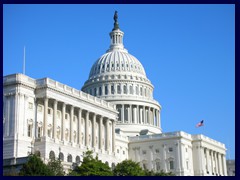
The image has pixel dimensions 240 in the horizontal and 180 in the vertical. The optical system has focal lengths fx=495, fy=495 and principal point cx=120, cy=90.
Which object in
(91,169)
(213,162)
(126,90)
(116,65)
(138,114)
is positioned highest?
(116,65)

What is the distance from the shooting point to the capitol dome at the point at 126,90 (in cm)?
15900

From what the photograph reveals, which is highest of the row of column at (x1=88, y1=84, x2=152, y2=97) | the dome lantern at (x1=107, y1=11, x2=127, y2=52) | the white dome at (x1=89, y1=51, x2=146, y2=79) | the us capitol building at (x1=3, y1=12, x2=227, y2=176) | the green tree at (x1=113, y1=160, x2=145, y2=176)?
the dome lantern at (x1=107, y1=11, x2=127, y2=52)

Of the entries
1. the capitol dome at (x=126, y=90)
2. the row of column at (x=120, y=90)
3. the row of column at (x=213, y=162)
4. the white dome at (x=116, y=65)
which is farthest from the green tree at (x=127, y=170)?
the white dome at (x=116, y=65)

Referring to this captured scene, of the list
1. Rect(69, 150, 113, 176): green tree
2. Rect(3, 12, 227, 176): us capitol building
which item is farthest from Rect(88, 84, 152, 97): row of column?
Rect(69, 150, 113, 176): green tree

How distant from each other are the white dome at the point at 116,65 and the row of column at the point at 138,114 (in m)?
14.3

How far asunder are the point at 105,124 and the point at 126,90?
48.9 metres

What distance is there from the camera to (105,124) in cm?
11775

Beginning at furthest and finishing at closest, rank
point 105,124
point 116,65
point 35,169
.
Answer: point 116,65 < point 105,124 < point 35,169

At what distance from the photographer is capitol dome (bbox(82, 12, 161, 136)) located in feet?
522

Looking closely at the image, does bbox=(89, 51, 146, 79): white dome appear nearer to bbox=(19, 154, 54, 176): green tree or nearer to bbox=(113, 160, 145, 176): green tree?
bbox=(113, 160, 145, 176): green tree

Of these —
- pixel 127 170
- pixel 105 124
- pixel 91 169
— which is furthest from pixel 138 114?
pixel 91 169

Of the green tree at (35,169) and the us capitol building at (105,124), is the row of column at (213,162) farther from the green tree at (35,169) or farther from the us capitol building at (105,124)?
the green tree at (35,169)

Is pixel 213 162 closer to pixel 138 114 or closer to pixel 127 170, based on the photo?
pixel 138 114
